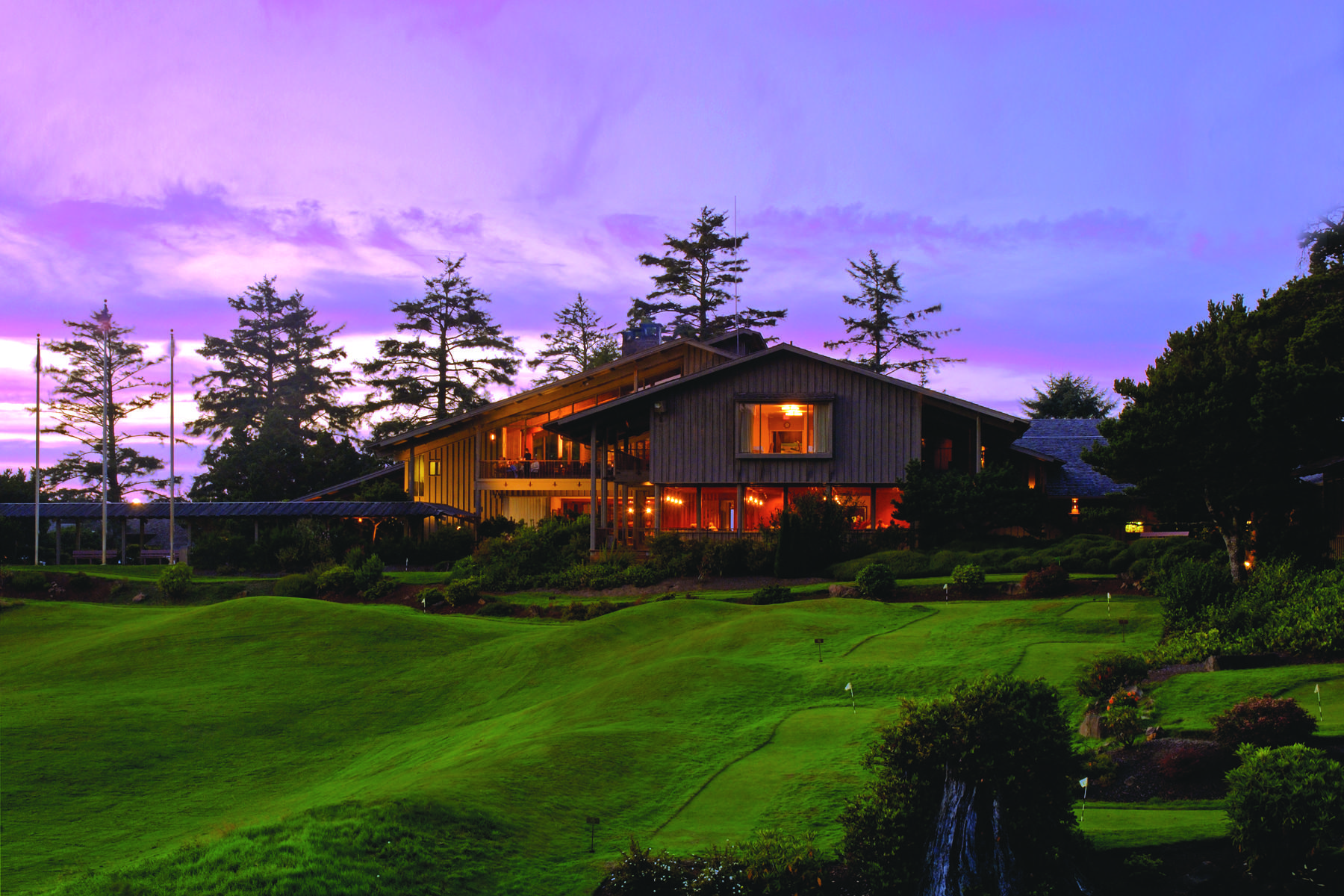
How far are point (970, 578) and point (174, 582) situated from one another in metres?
24.4

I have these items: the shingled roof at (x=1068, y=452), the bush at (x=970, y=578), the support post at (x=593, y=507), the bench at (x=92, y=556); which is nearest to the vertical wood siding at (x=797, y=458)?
the support post at (x=593, y=507)

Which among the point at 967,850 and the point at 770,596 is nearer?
the point at 967,850

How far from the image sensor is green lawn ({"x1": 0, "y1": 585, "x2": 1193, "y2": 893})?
9164 millimetres

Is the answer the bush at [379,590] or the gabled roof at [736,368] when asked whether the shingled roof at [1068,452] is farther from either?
the bush at [379,590]

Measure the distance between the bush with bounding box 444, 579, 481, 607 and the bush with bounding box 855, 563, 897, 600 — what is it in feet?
36.4

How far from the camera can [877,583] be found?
23266 millimetres

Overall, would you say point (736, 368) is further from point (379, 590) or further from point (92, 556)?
point (92, 556)

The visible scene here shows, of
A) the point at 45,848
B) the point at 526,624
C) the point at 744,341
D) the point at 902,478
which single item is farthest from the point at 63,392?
the point at 45,848

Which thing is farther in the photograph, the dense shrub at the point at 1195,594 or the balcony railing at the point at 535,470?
the balcony railing at the point at 535,470

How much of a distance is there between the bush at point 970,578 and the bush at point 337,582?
18.4 metres

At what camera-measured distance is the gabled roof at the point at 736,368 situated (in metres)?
33.7

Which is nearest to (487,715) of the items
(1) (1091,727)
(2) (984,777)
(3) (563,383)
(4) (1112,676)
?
(1) (1091,727)

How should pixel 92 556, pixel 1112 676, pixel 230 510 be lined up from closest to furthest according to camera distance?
pixel 1112 676 → pixel 230 510 → pixel 92 556

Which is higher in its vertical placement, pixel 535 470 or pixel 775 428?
pixel 775 428
